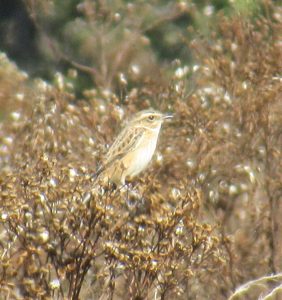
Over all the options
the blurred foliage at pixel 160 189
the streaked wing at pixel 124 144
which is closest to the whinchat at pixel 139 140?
the streaked wing at pixel 124 144

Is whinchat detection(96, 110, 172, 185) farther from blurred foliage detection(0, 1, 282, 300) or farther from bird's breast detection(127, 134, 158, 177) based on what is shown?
blurred foliage detection(0, 1, 282, 300)

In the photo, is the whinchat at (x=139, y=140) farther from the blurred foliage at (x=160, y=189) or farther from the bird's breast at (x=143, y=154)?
the blurred foliage at (x=160, y=189)

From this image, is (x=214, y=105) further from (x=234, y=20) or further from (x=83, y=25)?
(x=83, y=25)

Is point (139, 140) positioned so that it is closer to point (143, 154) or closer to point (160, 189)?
point (143, 154)

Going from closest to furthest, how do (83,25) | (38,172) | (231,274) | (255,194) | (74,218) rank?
(74,218) → (38,172) → (231,274) → (255,194) → (83,25)

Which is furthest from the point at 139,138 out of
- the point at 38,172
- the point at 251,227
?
the point at 38,172

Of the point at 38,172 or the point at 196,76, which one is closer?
the point at 38,172

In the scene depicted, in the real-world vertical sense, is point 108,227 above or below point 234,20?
above
